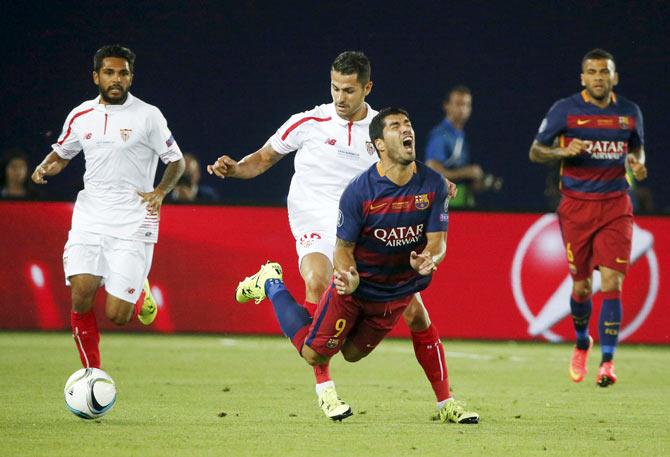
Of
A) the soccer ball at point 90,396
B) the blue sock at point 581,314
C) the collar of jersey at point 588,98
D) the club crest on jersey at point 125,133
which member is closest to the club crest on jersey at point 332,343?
the soccer ball at point 90,396

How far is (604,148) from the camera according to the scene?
9.87 metres

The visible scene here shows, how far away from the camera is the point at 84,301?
8.24 meters

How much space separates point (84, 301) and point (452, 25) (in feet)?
35.8

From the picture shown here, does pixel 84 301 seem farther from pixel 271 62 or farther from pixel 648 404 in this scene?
pixel 271 62

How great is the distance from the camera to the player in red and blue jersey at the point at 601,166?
981cm

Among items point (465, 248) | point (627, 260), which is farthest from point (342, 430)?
point (465, 248)

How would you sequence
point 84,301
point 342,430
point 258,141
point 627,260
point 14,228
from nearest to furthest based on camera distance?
1. point 342,430
2. point 84,301
3. point 627,260
4. point 14,228
5. point 258,141

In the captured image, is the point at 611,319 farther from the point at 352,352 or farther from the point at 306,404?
the point at 352,352

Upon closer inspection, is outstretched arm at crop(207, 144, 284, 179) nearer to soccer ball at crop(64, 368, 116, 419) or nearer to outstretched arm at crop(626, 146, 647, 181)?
soccer ball at crop(64, 368, 116, 419)

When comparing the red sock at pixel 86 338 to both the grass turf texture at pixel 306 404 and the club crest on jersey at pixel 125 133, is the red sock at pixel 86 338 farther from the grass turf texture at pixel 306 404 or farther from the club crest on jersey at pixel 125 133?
the club crest on jersey at pixel 125 133

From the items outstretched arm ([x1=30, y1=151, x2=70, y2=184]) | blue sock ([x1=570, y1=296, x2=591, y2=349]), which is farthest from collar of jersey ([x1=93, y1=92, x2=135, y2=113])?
blue sock ([x1=570, y1=296, x2=591, y2=349])

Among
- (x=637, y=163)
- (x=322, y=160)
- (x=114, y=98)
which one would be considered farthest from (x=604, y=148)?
(x=114, y=98)

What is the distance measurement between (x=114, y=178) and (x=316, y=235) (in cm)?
144

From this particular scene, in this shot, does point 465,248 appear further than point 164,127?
Yes
